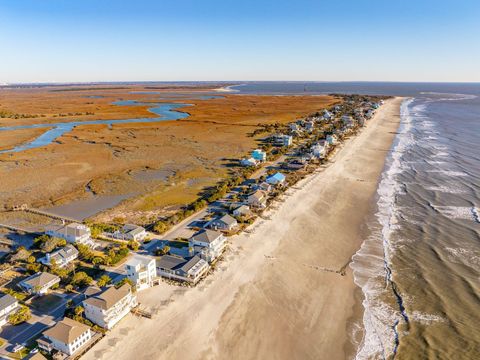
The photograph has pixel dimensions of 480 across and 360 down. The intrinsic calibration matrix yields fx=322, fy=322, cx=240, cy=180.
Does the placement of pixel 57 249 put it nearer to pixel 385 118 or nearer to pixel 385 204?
pixel 385 204

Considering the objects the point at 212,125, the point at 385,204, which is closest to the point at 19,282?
the point at 385,204

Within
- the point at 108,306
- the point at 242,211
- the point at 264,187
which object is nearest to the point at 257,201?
the point at 242,211

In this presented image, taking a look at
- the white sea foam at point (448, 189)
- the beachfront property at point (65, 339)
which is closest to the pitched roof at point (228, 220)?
the beachfront property at point (65, 339)

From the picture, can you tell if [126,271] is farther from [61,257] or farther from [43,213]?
[43,213]

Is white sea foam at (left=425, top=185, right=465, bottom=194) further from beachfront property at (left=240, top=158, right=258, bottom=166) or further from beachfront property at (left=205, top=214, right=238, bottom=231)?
beachfront property at (left=205, top=214, right=238, bottom=231)

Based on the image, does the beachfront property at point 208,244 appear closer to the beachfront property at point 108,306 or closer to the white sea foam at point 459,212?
the beachfront property at point 108,306

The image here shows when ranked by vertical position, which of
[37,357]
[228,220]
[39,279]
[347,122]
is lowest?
[37,357]

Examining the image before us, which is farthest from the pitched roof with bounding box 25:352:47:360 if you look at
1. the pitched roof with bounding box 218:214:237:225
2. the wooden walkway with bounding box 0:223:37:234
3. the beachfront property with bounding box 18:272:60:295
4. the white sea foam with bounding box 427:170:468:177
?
the white sea foam with bounding box 427:170:468:177
